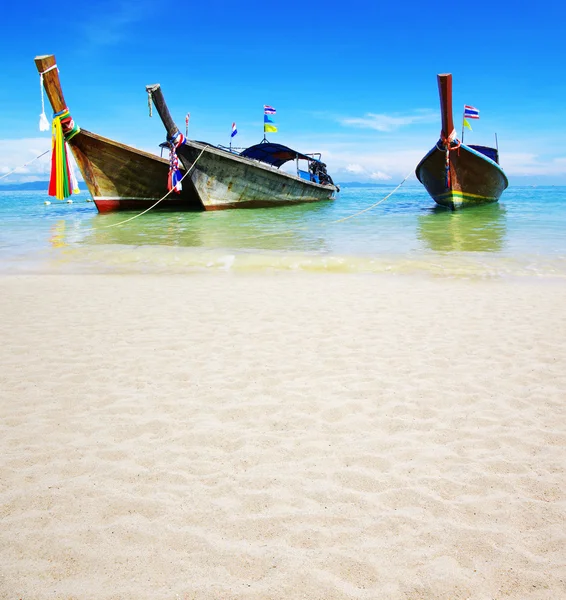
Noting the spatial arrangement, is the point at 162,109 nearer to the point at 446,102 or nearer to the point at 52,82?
the point at 52,82

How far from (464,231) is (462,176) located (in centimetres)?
611

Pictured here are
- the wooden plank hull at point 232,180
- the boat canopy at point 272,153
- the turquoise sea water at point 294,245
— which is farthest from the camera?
the boat canopy at point 272,153

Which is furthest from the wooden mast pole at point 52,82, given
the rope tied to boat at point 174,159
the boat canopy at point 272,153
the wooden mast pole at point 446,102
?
the wooden mast pole at point 446,102

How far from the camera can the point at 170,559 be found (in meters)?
1.87

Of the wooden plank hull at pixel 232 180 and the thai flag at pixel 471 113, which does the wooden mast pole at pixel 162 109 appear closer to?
the wooden plank hull at pixel 232 180

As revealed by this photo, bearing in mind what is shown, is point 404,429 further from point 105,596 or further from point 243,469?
point 105,596

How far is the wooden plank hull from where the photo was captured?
58.0 ft

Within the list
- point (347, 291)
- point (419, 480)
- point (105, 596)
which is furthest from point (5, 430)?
point (347, 291)

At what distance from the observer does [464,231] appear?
1352 centimetres

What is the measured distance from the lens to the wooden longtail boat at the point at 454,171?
1552 cm

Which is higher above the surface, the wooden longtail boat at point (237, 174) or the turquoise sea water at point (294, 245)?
the wooden longtail boat at point (237, 174)

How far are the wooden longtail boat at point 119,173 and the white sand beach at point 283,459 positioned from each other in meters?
14.6

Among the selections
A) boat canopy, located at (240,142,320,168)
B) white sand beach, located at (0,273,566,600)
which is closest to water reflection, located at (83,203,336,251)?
boat canopy, located at (240,142,320,168)

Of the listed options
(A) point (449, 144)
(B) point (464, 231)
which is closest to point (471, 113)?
(A) point (449, 144)
